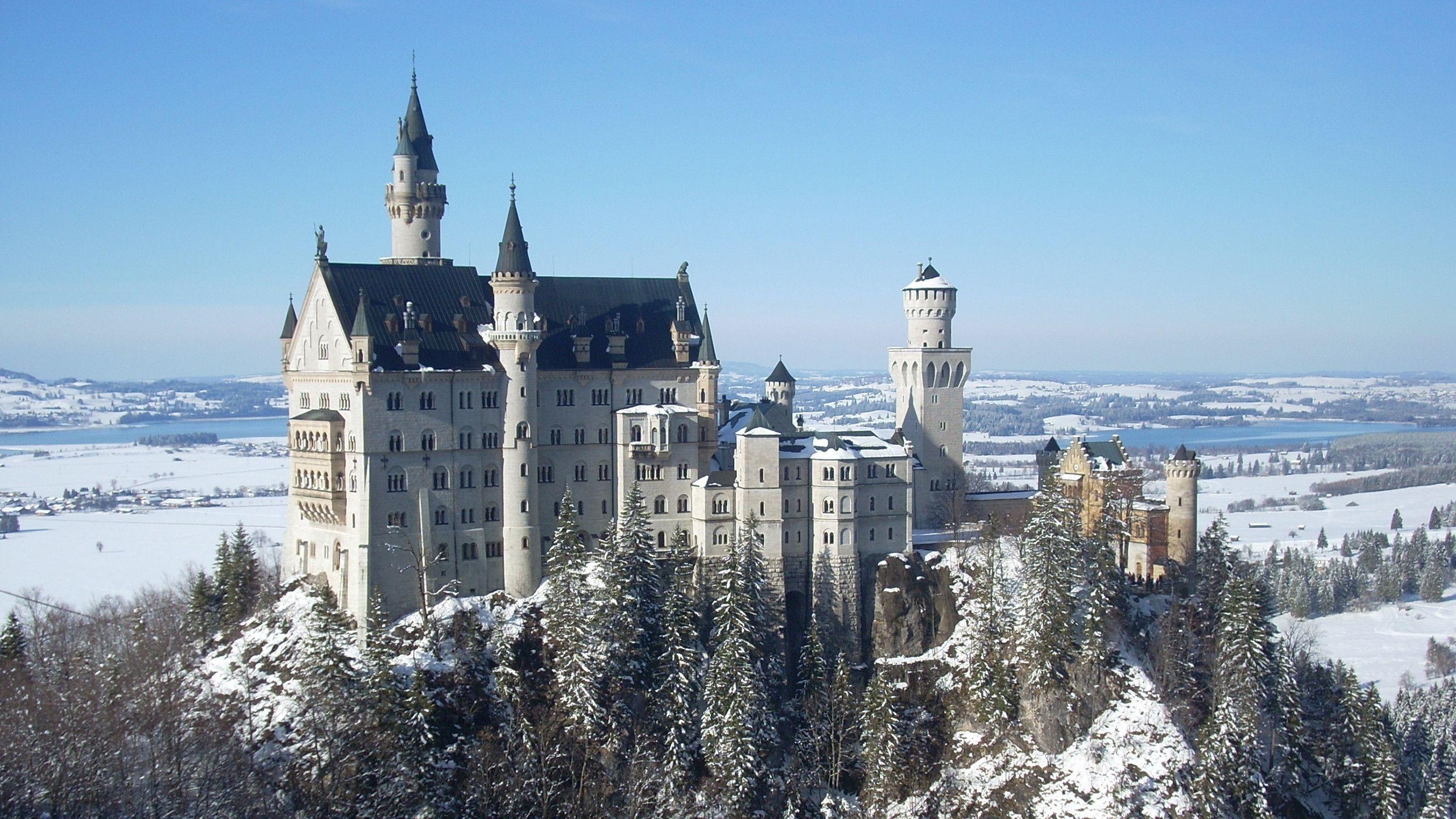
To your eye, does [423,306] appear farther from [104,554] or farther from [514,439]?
[104,554]

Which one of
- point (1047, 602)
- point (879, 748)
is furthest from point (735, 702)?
point (1047, 602)

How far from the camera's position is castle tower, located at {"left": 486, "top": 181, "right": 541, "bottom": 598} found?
8112cm

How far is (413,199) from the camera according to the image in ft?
292

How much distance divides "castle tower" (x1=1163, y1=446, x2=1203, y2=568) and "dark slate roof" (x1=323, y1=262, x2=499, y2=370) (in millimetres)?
47232

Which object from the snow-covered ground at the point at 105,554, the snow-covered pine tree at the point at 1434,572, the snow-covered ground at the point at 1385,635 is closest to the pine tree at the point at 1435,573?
the snow-covered pine tree at the point at 1434,572

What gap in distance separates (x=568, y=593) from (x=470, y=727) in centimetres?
922

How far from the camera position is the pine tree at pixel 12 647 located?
242 feet

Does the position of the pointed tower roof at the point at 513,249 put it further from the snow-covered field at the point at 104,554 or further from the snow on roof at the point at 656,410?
the snow-covered field at the point at 104,554

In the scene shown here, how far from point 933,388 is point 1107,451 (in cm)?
1355

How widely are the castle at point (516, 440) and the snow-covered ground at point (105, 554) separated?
5963cm

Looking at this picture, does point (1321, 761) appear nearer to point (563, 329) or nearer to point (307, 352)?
point (563, 329)

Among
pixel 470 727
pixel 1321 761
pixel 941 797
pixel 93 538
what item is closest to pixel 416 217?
pixel 470 727

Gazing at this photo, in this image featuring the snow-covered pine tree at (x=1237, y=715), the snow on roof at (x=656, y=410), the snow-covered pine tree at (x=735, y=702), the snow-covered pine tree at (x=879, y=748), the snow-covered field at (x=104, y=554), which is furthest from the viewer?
the snow-covered field at (x=104, y=554)

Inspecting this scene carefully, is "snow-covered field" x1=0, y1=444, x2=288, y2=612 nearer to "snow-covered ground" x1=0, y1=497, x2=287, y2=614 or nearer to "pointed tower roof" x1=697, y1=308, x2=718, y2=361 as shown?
"snow-covered ground" x1=0, y1=497, x2=287, y2=614
